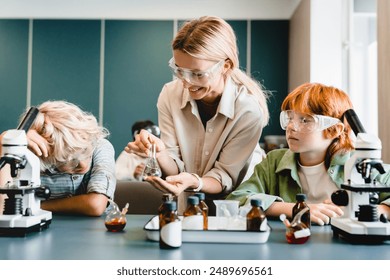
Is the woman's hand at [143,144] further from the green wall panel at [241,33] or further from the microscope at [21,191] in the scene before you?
the green wall panel at [241,33]

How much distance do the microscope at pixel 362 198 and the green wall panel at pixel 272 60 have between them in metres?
3.95

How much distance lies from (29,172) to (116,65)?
4.06 m

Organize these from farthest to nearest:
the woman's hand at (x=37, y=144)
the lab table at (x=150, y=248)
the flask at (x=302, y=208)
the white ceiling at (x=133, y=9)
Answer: the white ceiling at (x=133, y=9) < the woman's hand at (x=37, y=144) < the flask at (x=302, y=208) < the lab table at (x=150, y=248)

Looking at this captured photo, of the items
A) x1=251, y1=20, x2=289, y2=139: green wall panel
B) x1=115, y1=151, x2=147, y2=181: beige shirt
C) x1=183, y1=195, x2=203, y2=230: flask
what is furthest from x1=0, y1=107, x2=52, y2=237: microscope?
x1=251, y1=20, x2=289, y2=139: green wall panel

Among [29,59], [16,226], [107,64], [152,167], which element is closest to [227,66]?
[152,167]

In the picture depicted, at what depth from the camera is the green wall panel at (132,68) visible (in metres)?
5.27

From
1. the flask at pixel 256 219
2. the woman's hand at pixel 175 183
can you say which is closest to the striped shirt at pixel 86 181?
the woman's hand at pixel 175 183

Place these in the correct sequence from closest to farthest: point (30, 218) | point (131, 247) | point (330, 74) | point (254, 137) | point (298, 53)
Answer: point (131, 247) < point (30, 218) < point (254, 137) < point (330, 74) < point (298, 53)

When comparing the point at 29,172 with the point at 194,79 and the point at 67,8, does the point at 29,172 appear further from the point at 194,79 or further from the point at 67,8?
the point at 67,8

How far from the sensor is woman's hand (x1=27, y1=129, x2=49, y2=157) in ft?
5.14

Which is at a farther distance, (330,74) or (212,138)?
(330,74)

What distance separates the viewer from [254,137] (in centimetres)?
190
